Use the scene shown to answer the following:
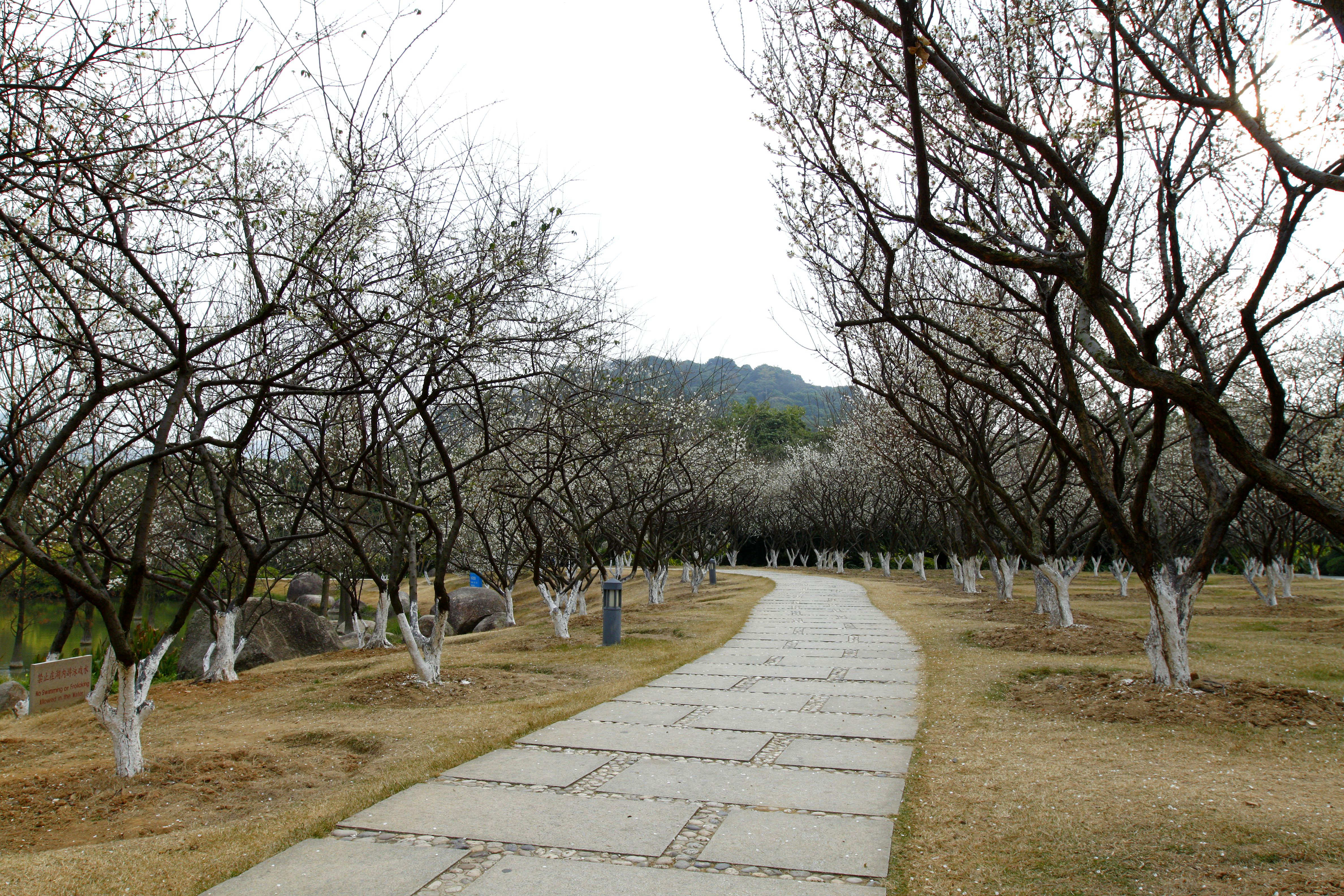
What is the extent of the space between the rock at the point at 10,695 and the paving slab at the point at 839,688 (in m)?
11.9

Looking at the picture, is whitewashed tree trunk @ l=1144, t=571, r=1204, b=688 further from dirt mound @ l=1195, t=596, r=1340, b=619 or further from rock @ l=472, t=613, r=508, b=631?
rock @ l=472, t=613, r=508, b=631

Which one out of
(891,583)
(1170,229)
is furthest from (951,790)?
(891,583)

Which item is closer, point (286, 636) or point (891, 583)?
point (286, 636)

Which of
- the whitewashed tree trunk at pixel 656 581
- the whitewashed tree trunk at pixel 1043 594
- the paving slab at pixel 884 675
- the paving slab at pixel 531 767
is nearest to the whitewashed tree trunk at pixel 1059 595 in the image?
the whitewashed tree trunk at pixel 1043 594

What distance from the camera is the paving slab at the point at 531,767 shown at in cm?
517

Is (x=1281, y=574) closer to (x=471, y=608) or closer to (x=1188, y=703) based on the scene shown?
(x=1188, y=703)

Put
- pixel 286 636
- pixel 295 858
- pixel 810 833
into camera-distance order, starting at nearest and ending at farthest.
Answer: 1. pixel 295 858
2. pixel 810 833
3. pixel 286 636

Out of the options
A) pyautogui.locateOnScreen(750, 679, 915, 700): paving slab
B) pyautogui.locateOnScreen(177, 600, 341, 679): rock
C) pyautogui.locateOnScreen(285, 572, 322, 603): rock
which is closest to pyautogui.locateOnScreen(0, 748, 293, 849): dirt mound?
pyautogui.locateOnScreen(750, 679, 915, 700): paving slab

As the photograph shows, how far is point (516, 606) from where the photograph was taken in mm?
31422

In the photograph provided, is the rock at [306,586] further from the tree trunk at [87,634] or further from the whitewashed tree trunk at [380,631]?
the whitewashed tree trunk at [380,631]

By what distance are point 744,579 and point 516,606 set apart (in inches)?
381

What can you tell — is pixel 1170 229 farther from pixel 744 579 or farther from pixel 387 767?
pixel 744 579

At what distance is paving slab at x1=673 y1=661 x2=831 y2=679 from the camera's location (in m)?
9.55

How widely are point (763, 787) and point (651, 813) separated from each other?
837mm
